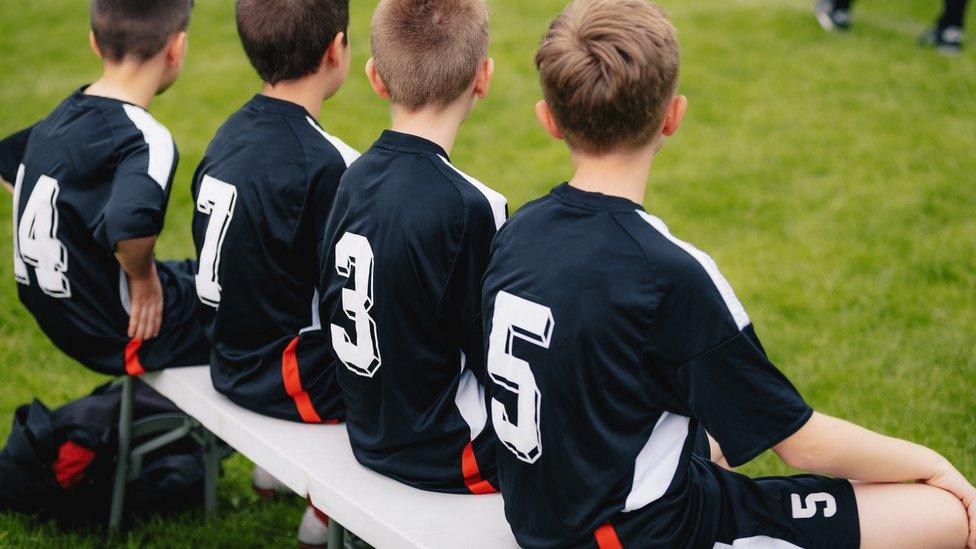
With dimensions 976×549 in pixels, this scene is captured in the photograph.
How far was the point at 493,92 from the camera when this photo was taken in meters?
7.48

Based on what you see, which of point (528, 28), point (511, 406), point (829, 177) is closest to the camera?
point (511, 406)

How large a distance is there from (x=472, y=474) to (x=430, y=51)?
40.8 inches

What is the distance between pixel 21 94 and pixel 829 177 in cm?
564

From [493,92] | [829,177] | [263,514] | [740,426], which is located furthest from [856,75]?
[740,426]

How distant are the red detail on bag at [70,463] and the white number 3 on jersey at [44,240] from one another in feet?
1.82

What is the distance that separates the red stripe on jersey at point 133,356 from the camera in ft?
10.7

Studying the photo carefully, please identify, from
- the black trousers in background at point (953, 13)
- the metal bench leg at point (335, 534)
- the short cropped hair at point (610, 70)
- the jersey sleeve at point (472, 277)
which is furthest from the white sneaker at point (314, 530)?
the black trousers in background at point (953, 13)

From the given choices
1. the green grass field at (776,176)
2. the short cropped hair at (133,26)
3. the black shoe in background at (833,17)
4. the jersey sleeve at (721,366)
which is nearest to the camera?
the jersey sleeve at (721,366)

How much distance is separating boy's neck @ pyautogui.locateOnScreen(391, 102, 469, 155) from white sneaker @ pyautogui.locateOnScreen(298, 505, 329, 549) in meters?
1.27

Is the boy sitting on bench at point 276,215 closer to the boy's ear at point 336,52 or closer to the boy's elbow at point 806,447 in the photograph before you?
the boy's ear at point 336,52

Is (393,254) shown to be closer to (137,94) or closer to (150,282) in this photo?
(150,282)

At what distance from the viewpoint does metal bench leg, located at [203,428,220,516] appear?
3475mm

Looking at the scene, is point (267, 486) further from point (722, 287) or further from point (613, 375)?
point (722, 287)

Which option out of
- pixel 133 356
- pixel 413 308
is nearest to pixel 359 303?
pixel 413 308
